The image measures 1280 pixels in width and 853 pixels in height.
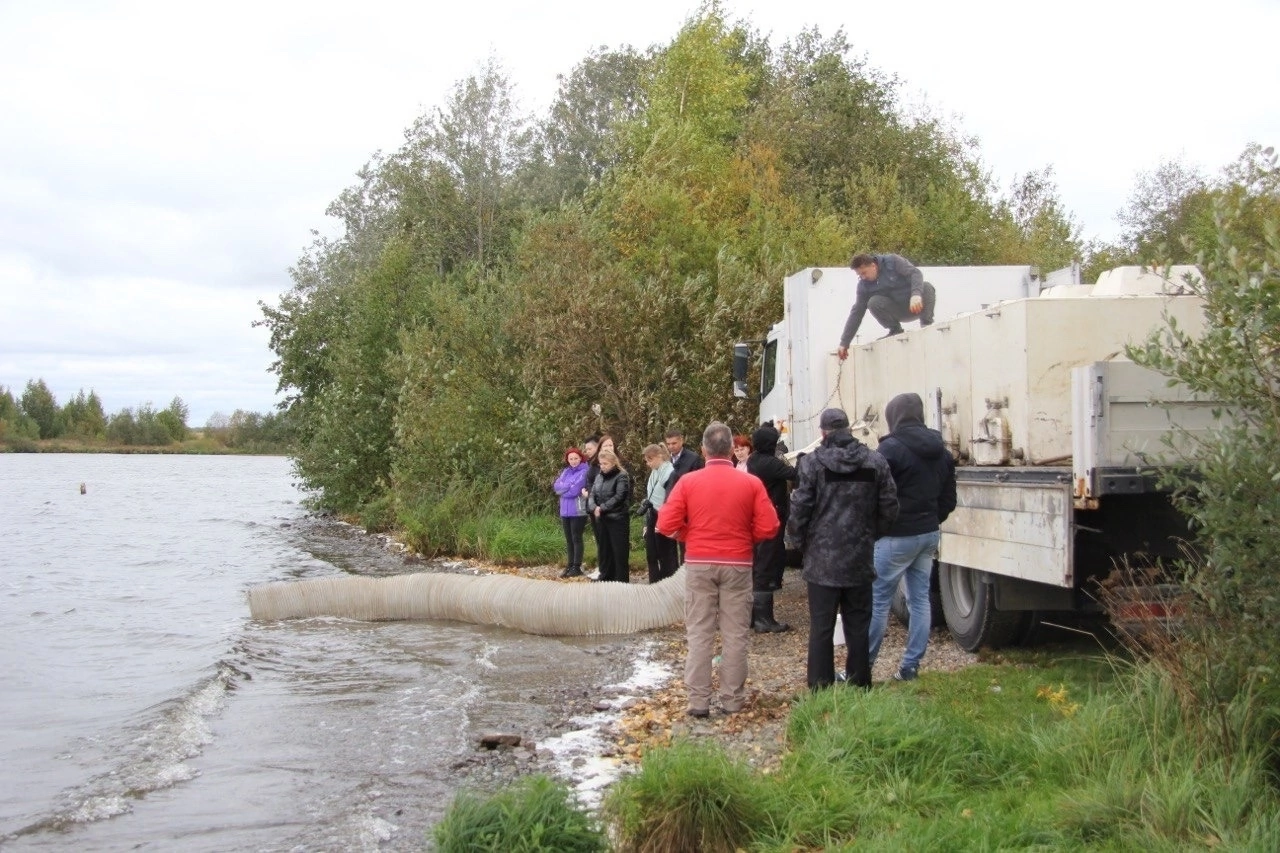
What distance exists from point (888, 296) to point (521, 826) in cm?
900

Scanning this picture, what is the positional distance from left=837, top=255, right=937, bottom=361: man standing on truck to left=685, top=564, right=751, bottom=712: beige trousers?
208 inches

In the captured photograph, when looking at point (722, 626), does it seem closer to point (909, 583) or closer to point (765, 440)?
point (909, 583)

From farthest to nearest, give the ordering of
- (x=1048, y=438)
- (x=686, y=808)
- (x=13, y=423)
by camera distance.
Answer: (x=13, y=423), (x=1048, y=438), (x=686, y=808)

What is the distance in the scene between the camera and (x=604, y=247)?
23531 millimetres

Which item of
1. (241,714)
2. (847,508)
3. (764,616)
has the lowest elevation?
(241,714)

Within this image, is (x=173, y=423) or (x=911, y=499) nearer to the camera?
(x=911, y=499)

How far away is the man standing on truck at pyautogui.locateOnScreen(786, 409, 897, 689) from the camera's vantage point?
799 centimetres

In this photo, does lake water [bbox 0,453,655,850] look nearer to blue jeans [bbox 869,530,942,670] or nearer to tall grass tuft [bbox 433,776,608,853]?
tall grass tuft [bbox 433,776,608,853]

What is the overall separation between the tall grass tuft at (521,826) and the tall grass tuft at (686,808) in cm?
17

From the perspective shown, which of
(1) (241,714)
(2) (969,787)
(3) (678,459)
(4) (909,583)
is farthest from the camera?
(3) (678,459)

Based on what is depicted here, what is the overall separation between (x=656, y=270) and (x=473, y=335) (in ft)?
15.8

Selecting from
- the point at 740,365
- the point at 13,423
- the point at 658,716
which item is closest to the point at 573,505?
the point at 740,365

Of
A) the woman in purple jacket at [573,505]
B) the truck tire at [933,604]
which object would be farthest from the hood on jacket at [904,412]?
the woman in purple jacket at [573,505]

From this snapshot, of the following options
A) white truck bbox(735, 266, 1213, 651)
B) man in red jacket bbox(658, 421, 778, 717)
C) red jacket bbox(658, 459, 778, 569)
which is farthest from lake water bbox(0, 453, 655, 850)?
white truck bbox(735, 266, 1213, 651)
